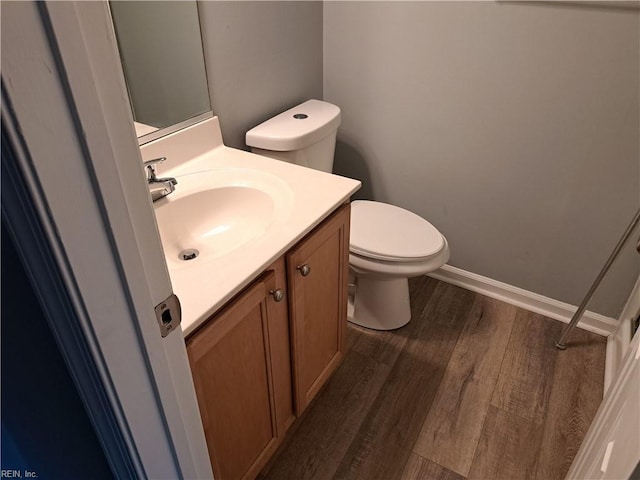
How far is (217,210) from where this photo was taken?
4.10 feet

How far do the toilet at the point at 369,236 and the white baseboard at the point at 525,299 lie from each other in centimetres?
36

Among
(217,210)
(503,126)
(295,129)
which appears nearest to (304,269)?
(217,210)

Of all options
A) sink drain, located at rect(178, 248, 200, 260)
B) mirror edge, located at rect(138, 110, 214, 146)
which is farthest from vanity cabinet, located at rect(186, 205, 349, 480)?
mirror edge, located at rect(138, 110, 214, 146)

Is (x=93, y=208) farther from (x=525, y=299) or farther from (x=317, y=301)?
(x=525, y=299)

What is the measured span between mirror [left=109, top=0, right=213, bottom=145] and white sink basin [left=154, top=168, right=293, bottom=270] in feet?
0.63

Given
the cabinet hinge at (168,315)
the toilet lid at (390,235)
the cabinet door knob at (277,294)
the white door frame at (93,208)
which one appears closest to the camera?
the white door frame at (93,208)

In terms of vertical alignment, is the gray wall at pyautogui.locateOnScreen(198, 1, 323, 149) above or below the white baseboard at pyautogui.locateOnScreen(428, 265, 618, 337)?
above

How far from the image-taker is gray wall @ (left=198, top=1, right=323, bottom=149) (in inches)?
54.6

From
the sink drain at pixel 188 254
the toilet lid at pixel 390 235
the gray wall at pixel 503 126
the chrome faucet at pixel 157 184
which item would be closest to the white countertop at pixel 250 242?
the chrome faucet at pixel 157 184

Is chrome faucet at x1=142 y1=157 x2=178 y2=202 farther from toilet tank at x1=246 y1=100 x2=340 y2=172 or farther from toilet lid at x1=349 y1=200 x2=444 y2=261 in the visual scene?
toilet lid at x1=349 y1=200 x2=444 y2=261

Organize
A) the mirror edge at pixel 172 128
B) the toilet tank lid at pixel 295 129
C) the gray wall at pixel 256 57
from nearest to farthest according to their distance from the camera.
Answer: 1. the mirror edge at pixel 172 128
2. the gray wall at pixel 256 57
3. the toilet tank lid at pixel 295 129

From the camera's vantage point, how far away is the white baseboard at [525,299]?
1.88 meters

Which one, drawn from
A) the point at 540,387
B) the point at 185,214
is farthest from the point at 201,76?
the point at 540,387

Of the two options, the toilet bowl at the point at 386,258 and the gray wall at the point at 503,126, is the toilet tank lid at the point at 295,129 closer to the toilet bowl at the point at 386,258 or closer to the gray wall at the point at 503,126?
the gray wall at the point at 503,126
